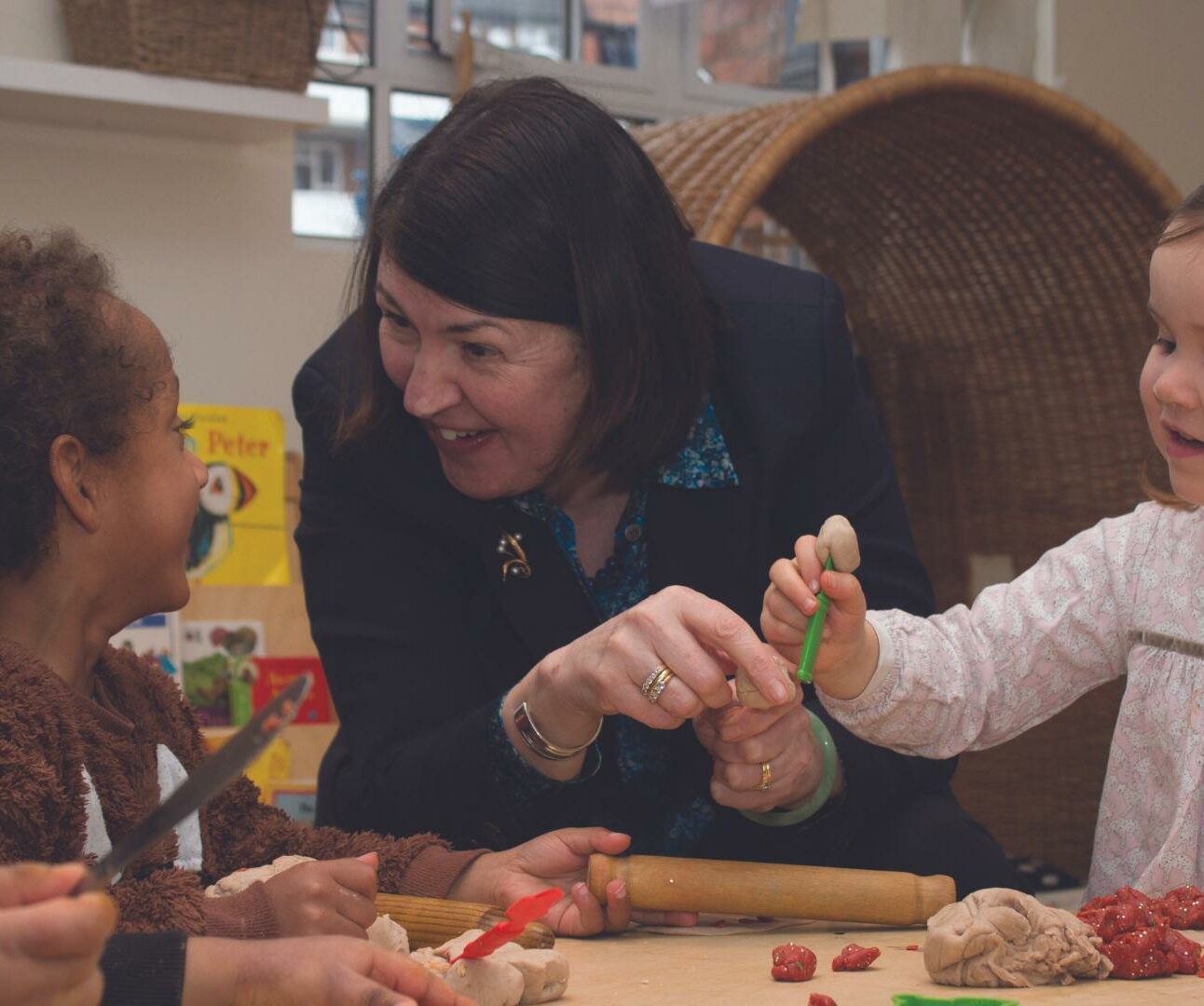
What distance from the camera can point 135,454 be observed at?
1055 millimetres

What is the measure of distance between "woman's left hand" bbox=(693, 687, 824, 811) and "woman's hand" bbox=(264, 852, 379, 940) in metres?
0.34

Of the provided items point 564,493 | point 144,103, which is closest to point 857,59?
point 144,103

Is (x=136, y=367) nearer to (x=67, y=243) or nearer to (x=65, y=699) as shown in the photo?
(x=67, y=243)

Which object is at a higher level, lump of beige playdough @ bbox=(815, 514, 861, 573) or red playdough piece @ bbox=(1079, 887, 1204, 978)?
lump of beige playdough @ bbox=(815, 514, 861, 573)

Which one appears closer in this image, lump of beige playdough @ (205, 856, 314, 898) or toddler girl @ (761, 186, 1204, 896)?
lump of beige playdough @ (205, 856, 314, 898)

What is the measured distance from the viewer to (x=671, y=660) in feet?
3.52

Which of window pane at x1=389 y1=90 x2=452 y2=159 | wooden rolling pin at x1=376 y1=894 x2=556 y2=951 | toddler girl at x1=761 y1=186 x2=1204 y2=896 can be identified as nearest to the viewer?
wooden rolling pin at x1=376 y1=894 x2=556 y2=951

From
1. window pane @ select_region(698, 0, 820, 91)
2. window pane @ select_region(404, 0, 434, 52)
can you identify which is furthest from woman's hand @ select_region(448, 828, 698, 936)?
window pane @ select_region(698, 0, 820, 91)

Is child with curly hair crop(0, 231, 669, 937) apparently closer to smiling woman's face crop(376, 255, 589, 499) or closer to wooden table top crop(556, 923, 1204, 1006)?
wooden table top crop(556, 923, 1204, 1006)

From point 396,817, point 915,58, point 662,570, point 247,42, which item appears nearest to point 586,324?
point 662,570

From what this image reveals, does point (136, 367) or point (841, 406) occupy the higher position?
point (136, 367)

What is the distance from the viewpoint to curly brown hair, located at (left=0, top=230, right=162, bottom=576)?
1.00 metres

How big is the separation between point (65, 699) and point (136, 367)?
0.24m

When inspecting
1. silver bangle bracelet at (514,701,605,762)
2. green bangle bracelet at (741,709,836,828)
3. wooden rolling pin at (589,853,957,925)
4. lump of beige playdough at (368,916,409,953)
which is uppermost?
lump of beige playdough at (368,916,409,953)
